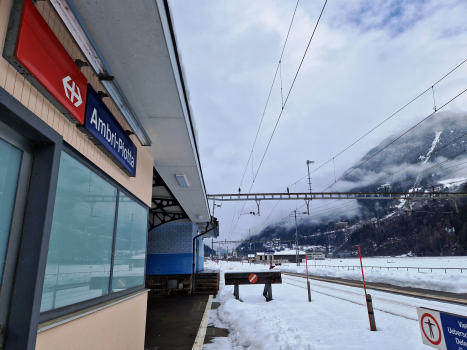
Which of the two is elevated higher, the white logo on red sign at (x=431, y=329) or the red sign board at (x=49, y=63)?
the red sign board at (x=49, y=63)

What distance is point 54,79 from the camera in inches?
99.3

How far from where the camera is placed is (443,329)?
3.43 meters

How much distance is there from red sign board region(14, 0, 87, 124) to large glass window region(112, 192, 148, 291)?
2.00 metres

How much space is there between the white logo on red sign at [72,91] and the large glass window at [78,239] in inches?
21.6

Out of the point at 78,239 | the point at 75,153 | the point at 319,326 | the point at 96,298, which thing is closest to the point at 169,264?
the point at 319,326

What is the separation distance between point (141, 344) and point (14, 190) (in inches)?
176

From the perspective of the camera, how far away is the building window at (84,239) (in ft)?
9.12

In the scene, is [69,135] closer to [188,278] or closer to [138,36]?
[138,36]

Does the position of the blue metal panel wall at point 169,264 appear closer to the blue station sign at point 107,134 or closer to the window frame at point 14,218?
the blue station sign at point 107,134

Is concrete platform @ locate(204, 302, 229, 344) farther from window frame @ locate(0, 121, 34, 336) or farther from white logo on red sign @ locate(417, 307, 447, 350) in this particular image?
window frame @ locate(0, 121, 34, 336)

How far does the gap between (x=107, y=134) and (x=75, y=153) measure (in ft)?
2.25

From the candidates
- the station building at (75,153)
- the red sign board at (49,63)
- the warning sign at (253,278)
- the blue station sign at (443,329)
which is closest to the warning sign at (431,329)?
the blue station sign at (443,329)

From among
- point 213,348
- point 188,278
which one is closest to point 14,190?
point 213,348

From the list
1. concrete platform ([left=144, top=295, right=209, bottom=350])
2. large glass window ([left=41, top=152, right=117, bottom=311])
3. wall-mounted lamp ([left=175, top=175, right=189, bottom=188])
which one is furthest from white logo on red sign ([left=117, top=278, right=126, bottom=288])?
wall-mounted lamp ([left=175, top=175, right=189, bottom=188])
